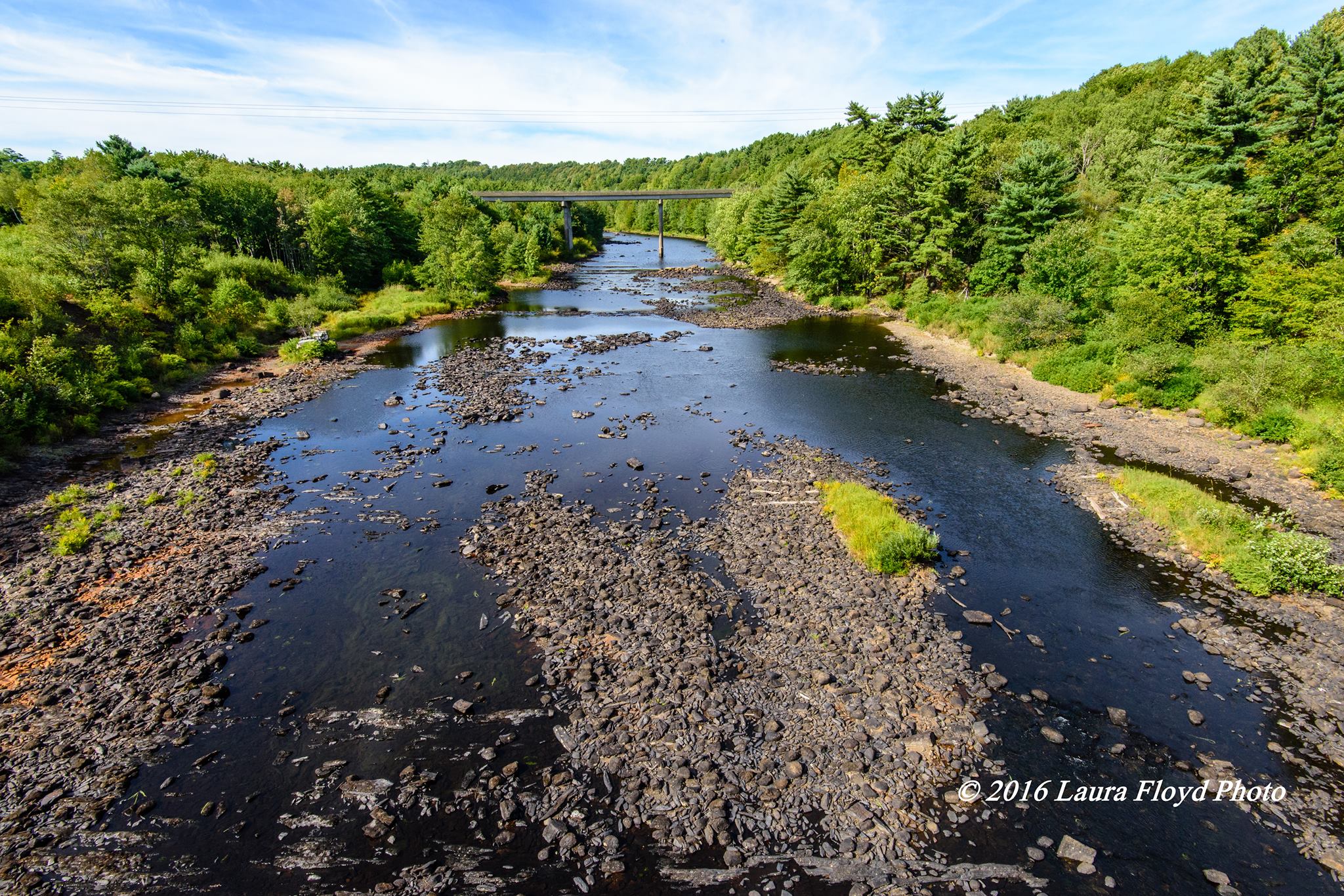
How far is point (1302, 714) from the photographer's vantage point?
1516cm

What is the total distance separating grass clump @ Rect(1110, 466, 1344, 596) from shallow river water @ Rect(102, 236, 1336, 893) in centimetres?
207

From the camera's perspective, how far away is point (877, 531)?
72.4 ft

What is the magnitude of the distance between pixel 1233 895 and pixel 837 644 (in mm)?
8903

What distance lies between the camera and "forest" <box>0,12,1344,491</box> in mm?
32938

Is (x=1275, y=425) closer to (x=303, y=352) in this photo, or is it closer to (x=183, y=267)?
(x=303, y=352)

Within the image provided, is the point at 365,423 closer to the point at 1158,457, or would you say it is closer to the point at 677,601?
the point at 677,601

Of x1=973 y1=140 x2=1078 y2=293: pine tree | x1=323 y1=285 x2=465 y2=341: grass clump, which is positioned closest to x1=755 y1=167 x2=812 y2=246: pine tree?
x1=973 y1=140 x2=1078 y2=293: pine tree

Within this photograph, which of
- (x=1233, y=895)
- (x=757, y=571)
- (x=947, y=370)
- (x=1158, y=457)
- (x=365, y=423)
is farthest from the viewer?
(x=947, y=370)

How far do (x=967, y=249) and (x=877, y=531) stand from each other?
5409 centimetres

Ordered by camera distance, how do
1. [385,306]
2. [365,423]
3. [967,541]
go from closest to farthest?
1. [967,541]
2. [365,423]
3. [385,306]

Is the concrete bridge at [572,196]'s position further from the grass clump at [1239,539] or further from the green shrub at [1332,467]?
the green shrub at [1332,467]

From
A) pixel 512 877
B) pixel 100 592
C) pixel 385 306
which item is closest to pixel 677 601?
pixel 512 877

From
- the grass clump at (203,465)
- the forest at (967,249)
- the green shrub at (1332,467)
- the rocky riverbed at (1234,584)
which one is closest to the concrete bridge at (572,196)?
the forest at (967,249)

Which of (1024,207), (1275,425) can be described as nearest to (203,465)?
(1275,425)
